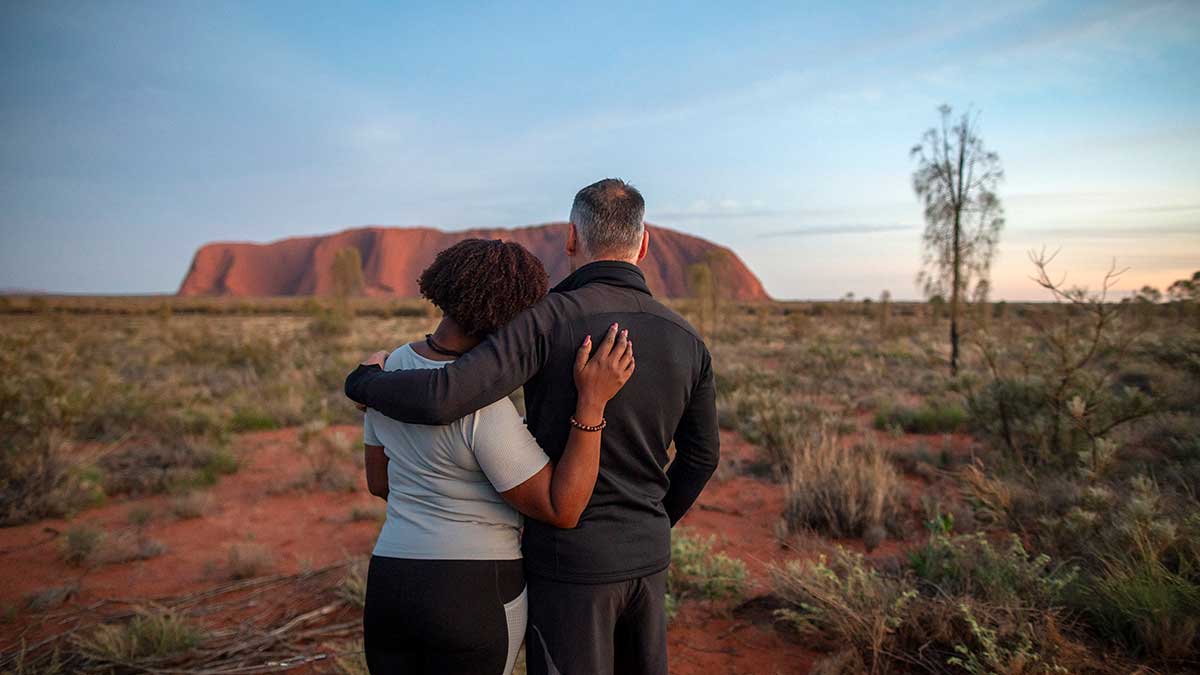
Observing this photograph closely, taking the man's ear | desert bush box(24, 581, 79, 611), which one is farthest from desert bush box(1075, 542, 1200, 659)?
desert bush box(24, 581, 79, 611)

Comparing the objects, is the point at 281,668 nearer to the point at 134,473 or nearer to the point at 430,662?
the point at 430,662

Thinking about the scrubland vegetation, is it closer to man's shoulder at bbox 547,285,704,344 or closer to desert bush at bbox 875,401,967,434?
desert bush at bbox 875,401,967,434

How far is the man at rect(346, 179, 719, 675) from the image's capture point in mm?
1660

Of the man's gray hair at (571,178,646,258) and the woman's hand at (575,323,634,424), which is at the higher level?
the man's gray hair at (571,178,646,258)

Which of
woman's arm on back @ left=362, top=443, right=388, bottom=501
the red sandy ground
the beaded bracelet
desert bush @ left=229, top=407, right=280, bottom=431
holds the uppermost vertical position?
the beaded bracelet

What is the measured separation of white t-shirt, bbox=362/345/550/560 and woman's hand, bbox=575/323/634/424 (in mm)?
173

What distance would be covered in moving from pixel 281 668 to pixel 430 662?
8.12ft

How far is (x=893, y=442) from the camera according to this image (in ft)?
26.1

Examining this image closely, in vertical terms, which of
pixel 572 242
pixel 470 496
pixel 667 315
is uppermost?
pixel 572 242

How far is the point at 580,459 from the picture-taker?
5.24 feet

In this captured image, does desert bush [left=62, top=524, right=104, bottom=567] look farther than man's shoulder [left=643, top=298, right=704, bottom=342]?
Yes

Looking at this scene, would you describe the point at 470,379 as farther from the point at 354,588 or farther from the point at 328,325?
the point at 328,325

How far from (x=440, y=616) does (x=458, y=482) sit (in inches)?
12.7

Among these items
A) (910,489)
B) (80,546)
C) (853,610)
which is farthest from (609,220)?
(910,489)
